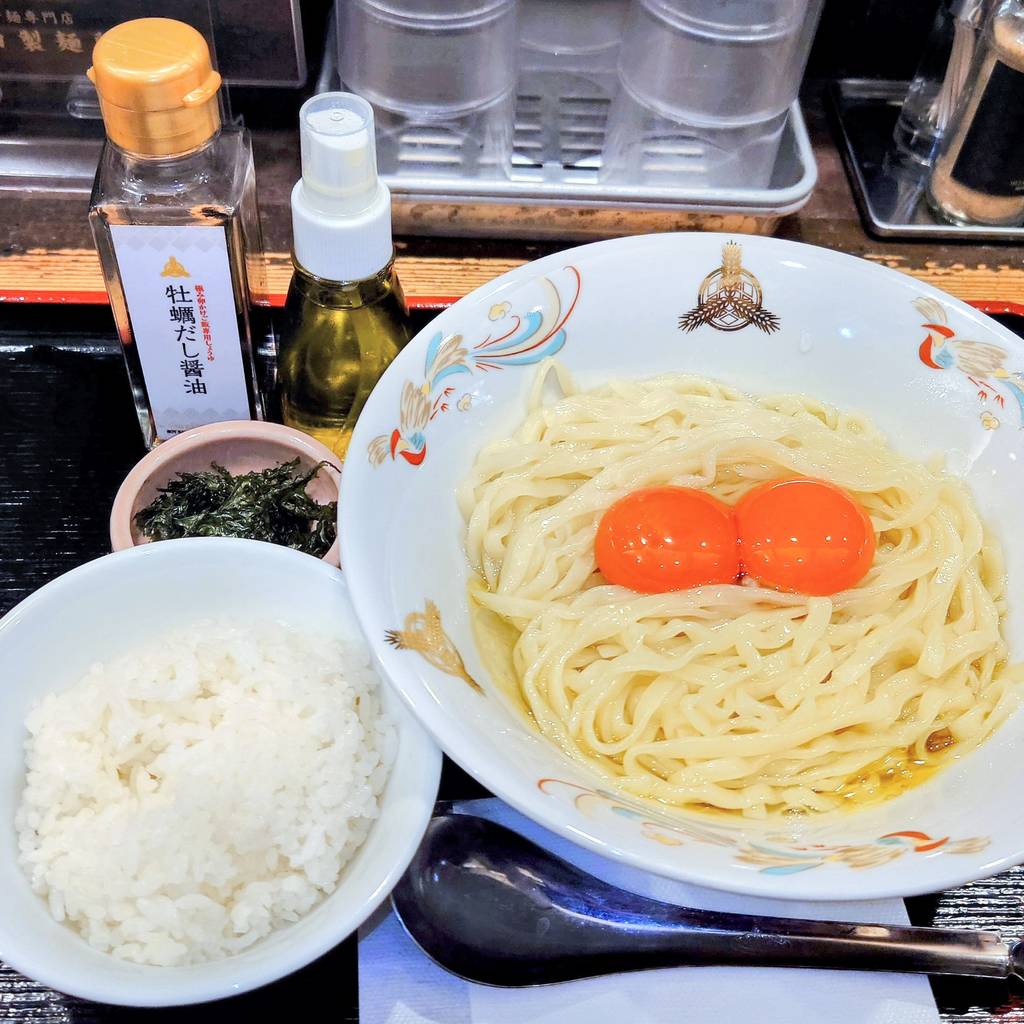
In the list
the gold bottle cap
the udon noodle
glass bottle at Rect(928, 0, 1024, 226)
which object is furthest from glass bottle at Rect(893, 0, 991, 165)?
the gold bottle cap

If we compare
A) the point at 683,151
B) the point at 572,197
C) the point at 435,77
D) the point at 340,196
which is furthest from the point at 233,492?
the point at 683,151

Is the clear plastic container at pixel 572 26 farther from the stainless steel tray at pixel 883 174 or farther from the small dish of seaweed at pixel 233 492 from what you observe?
the small dish of seaweed at pixel 233 492

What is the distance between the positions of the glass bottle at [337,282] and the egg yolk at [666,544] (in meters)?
0.58

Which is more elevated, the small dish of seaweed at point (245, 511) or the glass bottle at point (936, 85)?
the glass bottle at point (936, 85)

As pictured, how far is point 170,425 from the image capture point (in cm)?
193

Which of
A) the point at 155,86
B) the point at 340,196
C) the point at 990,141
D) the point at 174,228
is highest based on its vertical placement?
the point at 155,86

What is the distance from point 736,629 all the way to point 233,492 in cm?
92

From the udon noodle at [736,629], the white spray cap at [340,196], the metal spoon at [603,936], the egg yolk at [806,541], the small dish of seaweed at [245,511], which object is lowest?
the metal spoon at [603,936]

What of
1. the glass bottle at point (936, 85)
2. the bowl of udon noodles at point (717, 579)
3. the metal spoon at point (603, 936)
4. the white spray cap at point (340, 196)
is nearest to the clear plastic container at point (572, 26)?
the glass bottle at point (936, 85)

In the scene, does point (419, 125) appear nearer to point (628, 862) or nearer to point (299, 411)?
point (299, 411)

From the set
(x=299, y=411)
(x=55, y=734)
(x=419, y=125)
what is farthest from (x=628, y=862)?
(x=419, y=125)

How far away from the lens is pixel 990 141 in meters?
2.30

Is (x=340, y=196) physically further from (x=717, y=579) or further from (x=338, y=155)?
(x=717, y=579)

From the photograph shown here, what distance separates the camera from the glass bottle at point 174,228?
54.9 inches
